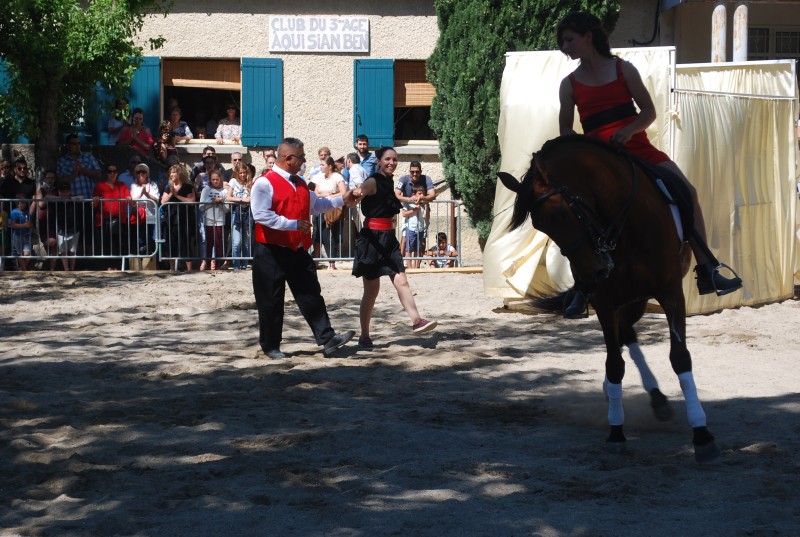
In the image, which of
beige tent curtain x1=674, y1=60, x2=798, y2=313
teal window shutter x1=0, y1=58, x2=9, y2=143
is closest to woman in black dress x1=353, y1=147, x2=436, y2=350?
beige tent curtain x1=674, y1=60, x2=798, y2=313

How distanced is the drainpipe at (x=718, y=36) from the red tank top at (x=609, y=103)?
1072 centimetres

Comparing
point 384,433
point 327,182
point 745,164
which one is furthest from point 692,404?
point 327,182

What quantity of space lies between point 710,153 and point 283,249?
527 centimetres

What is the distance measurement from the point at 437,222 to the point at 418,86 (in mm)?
3788

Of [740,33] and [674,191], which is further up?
[740,33]

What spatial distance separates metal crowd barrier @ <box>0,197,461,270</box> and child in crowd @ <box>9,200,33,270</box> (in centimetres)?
6

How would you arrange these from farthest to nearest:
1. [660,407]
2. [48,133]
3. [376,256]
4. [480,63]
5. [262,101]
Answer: [262,101] → [480,63] → [48,133] → [376,256] → [660,407]

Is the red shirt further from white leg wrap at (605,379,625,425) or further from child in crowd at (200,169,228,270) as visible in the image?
white leg wrap at (605,379,625,425)

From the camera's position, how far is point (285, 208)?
1023 cm

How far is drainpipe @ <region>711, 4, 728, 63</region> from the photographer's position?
57.8 ft

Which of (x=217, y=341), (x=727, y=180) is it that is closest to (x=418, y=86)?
(x=727, y=180)

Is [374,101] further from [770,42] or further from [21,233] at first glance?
[770,42]

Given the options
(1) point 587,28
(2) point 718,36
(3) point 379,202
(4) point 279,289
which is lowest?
(4) point 279,289

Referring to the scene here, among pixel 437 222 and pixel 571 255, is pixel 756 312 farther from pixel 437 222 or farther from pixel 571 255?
pixel 571 255
